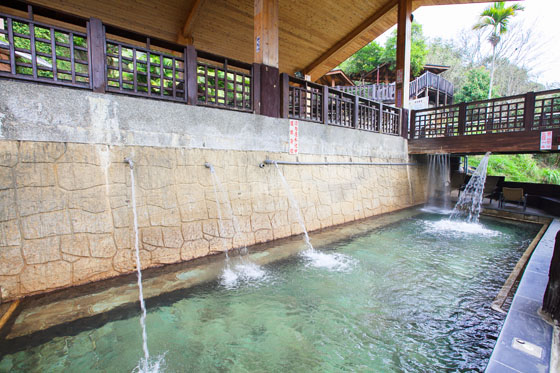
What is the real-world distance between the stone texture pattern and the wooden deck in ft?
21.3

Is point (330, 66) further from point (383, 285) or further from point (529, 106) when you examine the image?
point (383, 285)

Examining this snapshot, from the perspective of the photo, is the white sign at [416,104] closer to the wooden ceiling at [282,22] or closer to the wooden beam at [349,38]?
the wooden ceiling at [282,22]

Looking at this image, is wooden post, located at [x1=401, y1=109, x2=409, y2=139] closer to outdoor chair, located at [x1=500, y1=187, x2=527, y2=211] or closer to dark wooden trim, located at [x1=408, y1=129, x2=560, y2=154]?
dark wooden trim, located at [x1=408, y1=129, x2=560, y2=154]

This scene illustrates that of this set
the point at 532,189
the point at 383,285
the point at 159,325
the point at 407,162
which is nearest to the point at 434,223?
the point at 407,162

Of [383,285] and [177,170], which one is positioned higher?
[177,170]

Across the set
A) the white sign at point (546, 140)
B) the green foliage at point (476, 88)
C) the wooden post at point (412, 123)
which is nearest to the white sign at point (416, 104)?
the wooden post at point (412, 123)

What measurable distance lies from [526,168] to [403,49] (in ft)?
50.8

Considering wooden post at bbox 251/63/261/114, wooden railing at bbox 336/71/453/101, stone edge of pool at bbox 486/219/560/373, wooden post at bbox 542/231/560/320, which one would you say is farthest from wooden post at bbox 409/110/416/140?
wooden post at bbox 542/231/560/320

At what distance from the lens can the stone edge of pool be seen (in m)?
2.05

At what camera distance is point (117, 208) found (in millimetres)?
4016

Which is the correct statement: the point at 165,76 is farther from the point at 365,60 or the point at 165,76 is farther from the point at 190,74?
the point at 365,60

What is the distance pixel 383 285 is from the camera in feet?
13.0

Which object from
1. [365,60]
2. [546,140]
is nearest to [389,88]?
[365,60]

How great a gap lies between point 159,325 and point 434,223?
26.5ft
